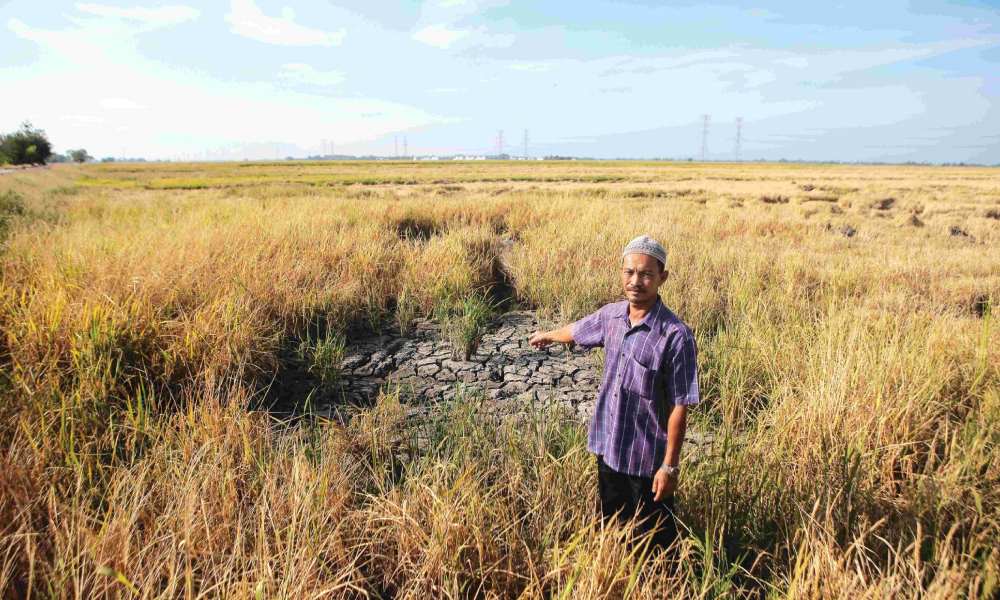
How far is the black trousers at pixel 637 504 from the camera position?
186 cm

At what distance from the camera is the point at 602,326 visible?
2.07m

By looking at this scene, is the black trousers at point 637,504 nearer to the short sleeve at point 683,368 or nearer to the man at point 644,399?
the man at point 644,399

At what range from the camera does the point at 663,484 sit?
174 cm

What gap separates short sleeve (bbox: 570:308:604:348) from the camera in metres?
2.07

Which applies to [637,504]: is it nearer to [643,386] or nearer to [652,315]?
[643,386]

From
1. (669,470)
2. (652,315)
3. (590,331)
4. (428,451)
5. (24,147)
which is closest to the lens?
(669,470)

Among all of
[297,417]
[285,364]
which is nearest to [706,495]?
[297,417]

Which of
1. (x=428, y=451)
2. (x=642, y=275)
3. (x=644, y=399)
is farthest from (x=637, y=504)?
(x=428, y=451)

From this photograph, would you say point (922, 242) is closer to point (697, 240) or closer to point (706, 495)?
point (697, 240)

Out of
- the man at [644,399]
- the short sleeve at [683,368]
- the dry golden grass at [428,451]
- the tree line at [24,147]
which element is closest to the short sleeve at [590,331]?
the man at [644,399]

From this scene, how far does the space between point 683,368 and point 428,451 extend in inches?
58.2

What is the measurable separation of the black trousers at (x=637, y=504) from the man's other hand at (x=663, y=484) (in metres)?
0.08

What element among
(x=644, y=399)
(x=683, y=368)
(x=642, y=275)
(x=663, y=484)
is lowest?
(x=663, y=484)

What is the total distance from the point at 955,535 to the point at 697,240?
6923mm
